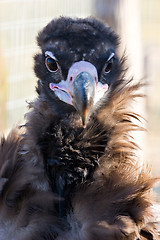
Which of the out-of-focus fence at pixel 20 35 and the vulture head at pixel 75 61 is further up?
the out-of-focus fence at pixel 20 35

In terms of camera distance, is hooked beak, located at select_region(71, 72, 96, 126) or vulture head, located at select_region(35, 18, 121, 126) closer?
hooked beak, located at select_region(71, 72, 96, 126)

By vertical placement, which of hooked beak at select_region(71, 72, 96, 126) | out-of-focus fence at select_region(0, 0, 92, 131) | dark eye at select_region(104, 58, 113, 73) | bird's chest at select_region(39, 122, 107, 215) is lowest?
bird's chest at select_region(39, 122, 107, 215)

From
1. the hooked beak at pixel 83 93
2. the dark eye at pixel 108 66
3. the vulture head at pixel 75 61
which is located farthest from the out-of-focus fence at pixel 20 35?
the hooked beak at pixel 83 93

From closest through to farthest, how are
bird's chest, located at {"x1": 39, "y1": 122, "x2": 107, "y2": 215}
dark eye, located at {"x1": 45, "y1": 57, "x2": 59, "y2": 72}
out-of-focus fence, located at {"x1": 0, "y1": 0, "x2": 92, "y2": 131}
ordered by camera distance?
bird's chest, located at {"x1": 39, "y1": 122, "x2": 107, "y2": 215}, dark eye, located at {"x1": 45, "y1": 57, "x2": 59, "y2": 72}, out-of-focus fence, located at {"x1": 0, "y1": 0, "x2": 92, "y2": 131}

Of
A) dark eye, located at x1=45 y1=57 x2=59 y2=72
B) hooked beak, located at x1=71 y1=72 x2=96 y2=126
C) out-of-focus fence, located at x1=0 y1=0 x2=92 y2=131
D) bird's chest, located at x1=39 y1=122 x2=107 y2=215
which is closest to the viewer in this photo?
hooked beak, located at x1=71 y1=72 x2=96 y2=126

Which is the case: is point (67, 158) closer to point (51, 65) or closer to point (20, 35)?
point (51, 65)

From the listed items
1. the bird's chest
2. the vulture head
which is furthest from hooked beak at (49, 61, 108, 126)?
the bird's chest

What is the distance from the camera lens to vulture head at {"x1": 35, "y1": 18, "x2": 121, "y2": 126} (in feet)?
7.55

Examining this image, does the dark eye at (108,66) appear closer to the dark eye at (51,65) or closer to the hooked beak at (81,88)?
the hooked beak at (81,88)

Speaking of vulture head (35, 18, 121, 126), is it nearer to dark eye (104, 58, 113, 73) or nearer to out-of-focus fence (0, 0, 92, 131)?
dark eye (104, 58, 113, 73)

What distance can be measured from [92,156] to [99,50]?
1.73 ft

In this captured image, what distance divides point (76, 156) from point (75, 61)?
1.50ft

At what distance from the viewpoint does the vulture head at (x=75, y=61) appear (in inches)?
90.7

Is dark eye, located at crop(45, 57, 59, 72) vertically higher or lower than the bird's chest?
higher
